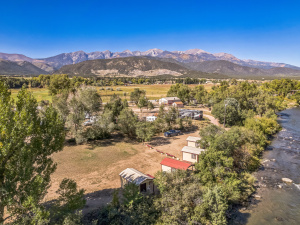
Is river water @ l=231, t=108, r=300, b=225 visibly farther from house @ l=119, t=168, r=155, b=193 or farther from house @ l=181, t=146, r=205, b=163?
house @ l=119, t=168, r=155, b=193

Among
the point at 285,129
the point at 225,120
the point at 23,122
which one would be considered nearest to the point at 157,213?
the point at 23,122

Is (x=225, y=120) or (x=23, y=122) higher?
(x=23, y=122)

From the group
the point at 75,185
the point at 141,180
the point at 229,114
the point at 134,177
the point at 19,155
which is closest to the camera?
the point at 19,155

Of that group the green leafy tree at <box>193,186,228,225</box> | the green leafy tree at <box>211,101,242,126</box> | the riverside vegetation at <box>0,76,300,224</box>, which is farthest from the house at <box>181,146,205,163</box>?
the green leafy tree at <box>211,101,242,126</box>

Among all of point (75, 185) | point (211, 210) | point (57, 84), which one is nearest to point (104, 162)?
point (75, 185)

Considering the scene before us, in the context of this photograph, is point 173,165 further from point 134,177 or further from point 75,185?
point 75,185

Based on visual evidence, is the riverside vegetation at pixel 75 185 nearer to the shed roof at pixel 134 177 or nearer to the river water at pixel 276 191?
the river water at pixel 276 191

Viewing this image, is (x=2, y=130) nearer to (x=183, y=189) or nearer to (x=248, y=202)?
→ (x=183, y=189)

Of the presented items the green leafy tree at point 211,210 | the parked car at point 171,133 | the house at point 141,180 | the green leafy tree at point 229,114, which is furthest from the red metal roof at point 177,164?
the green leafy tree at point 229,114
